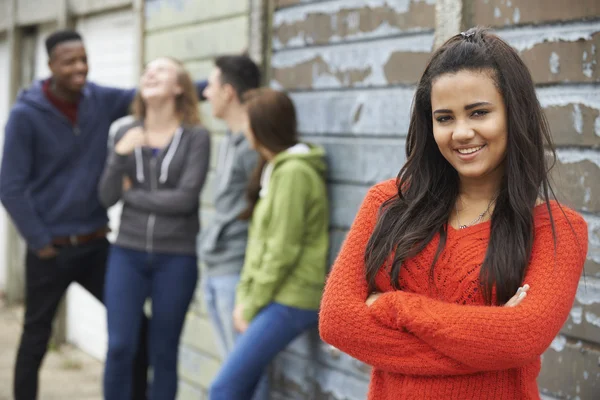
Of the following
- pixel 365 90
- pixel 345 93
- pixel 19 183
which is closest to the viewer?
pixel 365 90

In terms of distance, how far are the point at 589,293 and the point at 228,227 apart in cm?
189

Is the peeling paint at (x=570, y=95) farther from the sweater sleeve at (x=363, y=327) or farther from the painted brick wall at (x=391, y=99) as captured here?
the sweater sleeve at (x=363, y=327)

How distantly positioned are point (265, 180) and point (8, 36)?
564cm

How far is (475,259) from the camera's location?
1993 millimetres

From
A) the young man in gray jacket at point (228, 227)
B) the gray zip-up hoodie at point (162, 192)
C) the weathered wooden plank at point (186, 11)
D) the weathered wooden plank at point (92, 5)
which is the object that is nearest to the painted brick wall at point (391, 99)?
the young man in gray jacket at point (228, 227)

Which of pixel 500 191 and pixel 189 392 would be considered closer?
pixel 500 191

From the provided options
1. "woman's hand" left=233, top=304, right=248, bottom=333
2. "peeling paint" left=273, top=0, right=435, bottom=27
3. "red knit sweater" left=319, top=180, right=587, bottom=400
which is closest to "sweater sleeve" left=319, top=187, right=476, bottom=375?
"red knit sweater" left=319, top=180, right=587, bottom=400

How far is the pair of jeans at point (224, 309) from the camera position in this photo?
13.2 ft

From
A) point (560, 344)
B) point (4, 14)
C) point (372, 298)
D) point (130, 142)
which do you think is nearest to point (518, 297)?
point (372, 298)

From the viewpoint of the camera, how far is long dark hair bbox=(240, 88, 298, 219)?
3744 mm

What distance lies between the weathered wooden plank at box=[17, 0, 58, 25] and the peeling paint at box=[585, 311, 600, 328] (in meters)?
5.68

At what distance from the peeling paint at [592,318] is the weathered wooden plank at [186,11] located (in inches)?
101

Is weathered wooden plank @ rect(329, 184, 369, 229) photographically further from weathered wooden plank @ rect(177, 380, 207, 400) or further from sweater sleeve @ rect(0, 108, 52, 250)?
weathered wooden plank @ rect(177, 380, 207, 400)

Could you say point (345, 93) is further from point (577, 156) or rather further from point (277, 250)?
point (577, 156)
